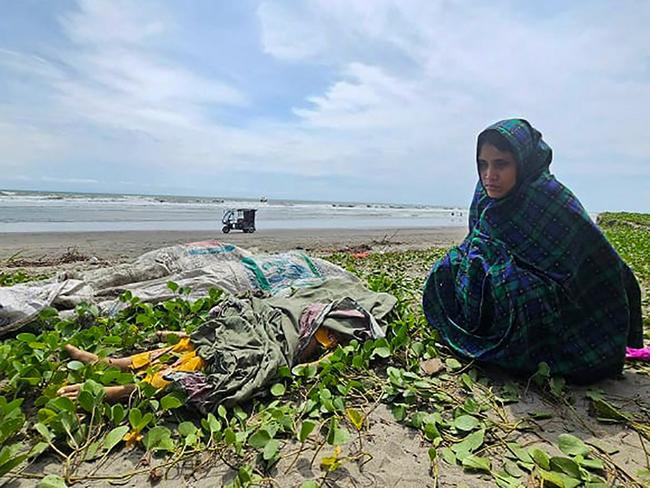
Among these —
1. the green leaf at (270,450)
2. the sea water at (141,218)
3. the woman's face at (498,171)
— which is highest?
the woman's face at (498,171)

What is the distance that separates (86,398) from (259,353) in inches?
30.0

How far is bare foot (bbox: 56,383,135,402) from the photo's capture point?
1.77 meters

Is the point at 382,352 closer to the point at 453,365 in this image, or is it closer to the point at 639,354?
the point at 453,365

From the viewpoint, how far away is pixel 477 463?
1.48m

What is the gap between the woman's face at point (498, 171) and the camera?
2295 mm

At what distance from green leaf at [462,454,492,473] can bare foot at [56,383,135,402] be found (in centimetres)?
143

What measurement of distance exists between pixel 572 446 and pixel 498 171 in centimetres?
141

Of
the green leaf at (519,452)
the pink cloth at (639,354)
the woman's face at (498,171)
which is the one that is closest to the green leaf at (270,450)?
the green leaf at (519,452)

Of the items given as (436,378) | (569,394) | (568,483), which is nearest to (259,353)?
(436,378)

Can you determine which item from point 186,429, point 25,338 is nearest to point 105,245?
point 25,338

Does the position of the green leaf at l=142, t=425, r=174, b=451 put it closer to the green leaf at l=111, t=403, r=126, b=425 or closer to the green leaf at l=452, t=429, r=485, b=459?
the green leaf at l=111, t=403, r=126, b=425

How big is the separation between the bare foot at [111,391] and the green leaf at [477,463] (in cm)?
143

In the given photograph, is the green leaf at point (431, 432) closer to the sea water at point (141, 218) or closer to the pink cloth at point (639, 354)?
the pink cloth at point (639, 354)

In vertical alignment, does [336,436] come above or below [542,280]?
below
